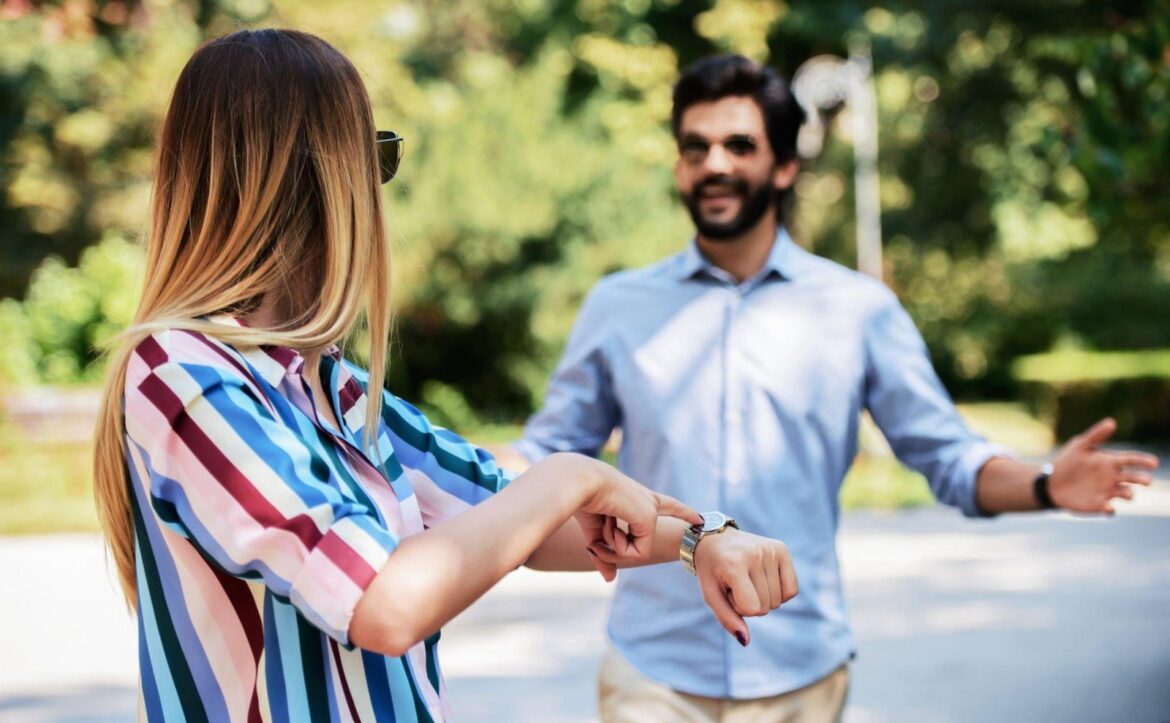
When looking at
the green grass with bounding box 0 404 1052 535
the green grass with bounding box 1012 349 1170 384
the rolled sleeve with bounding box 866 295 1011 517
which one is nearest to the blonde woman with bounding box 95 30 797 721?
the rolled sleeve with bounding box 866 295 1011 517

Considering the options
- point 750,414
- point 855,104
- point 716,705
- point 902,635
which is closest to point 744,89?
point 750,414

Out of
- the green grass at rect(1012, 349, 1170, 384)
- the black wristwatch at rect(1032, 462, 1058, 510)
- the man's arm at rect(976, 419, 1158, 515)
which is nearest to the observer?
the man's arm at rect(976, 419, 1158, 515)

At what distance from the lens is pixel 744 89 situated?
3736mm

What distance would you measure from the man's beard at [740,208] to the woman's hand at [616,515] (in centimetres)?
180

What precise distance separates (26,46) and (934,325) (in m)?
17.7

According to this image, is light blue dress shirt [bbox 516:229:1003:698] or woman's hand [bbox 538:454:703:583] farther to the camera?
light blue dress shirt [bbox 516:229:1003:698]

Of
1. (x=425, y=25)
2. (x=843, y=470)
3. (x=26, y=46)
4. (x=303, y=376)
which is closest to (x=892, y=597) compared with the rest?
(x=843, y=470)

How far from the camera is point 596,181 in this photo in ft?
62.3

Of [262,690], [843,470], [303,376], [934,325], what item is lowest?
[934,325]

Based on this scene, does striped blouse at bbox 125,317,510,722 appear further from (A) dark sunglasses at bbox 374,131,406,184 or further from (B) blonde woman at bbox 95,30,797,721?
(A) dark sunglasses at bbox 374,131,406,184

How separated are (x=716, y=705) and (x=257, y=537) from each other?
2.05 meters

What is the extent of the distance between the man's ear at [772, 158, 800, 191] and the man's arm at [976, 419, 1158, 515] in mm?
1017

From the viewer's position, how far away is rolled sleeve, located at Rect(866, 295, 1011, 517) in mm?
3389

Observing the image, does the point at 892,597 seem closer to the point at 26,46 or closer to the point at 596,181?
the point at 596,181
